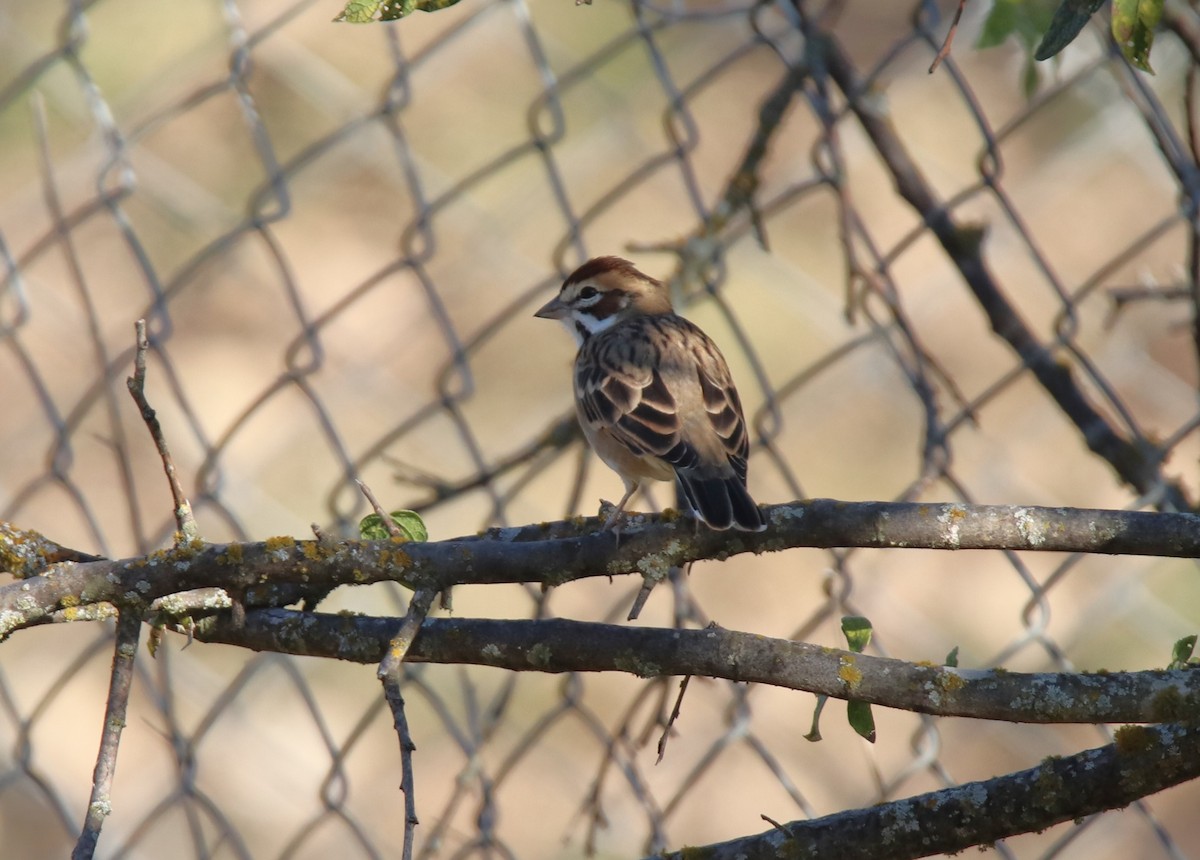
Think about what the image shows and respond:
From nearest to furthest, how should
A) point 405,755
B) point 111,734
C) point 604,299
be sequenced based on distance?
point 405,755 → point 111,734 → point 604,299

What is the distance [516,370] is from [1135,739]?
4621 millimetres

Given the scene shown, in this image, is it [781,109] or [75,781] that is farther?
[75,781]

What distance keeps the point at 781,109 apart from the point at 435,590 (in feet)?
5.12

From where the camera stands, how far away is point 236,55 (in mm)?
2639

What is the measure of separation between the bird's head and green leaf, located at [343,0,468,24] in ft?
5.20

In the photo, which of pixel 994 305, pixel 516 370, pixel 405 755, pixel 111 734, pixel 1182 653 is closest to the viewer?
pixel 405 755

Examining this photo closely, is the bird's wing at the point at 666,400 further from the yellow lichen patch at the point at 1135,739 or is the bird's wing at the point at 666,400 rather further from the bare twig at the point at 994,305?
the yellow lichen patch at the point at 1135,739

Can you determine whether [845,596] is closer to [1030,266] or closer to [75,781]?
[75,781]

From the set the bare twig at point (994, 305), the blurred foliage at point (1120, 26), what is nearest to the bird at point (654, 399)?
the bare twig at point (994, 305)

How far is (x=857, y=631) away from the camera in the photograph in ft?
5.16

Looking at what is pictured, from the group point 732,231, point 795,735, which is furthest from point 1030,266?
point 732,231

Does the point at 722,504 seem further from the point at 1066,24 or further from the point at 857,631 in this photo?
the point at 1066,24

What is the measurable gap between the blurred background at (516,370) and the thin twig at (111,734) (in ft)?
5.53

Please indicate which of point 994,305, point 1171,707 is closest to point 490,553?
point 1171,707
